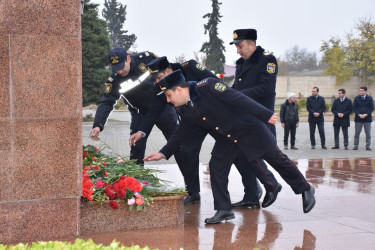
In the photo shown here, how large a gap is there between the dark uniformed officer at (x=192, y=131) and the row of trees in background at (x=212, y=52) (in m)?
27.9

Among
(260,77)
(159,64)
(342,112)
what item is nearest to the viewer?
(159,64)

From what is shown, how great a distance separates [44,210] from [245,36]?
2874 mm

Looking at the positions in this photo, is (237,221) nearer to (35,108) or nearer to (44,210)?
(44,210)

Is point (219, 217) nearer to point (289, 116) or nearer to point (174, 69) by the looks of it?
point (174, 69)

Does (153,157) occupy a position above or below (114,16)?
below

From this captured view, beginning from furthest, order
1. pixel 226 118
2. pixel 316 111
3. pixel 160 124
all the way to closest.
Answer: pixel 316 111 → pixel 160 124 → pixel 226 118

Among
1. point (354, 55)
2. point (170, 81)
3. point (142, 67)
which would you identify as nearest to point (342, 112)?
point (142, 67)

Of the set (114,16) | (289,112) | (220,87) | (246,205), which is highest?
(114,16)

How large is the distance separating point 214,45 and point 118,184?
53399 millimetres

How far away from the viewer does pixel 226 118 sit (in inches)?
193

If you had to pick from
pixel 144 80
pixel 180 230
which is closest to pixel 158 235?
pixel 180 230

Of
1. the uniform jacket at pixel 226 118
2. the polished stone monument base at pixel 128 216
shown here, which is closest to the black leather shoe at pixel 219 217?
the polished stone monument base at pixel 128 216

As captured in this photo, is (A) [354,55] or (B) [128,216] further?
(A) [354,55]

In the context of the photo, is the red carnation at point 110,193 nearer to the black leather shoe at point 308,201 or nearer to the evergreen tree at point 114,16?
the black leather shoe at point 308,201
